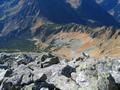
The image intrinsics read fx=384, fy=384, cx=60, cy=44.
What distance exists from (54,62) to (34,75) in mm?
14191

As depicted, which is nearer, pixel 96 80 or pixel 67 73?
pixel 96 80

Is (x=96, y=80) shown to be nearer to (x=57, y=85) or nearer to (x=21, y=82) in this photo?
(x=57, y=85)

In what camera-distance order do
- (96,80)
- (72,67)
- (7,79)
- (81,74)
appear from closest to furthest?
(96,80)
(81,74)
(7,79)
(72,67)

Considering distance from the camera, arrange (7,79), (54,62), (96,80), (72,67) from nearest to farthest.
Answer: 1. (96,80)
2. (7,79)
3. (72,67)
4. (54,62)

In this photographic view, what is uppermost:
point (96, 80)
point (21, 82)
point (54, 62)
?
point (96, 80)

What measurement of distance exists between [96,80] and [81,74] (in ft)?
12.9

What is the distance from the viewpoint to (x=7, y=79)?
5678 cm

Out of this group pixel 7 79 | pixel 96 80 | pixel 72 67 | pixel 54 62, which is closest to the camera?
pixel 96 80

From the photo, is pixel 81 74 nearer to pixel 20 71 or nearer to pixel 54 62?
pixel 20 71

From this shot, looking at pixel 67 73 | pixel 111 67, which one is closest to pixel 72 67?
pixel 67 73

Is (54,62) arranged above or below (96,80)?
below

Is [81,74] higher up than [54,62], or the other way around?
[81,74]

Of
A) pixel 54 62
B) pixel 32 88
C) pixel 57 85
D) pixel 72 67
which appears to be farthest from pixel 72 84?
pixel 54 62

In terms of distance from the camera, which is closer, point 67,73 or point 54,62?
point 67,73
